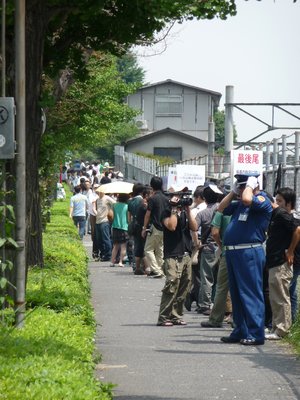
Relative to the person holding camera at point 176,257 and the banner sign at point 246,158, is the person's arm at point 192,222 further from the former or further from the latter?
the banner sign at point 246,158

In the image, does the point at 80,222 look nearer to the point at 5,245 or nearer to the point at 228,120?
the point at 228,120

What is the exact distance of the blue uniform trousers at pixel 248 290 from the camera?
1307cm

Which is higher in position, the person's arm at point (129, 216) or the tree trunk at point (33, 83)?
the tree trunk at point (33, 83)

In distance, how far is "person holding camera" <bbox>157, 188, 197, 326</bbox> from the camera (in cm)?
1505

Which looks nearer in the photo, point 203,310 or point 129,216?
point 203,310

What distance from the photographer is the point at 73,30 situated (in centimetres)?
1323

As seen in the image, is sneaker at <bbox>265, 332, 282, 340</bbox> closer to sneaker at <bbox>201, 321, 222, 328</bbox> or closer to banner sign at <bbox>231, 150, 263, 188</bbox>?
sneaker at <bbox>201, 321, 222, 328</bbox>

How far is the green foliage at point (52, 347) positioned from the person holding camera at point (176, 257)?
1147 millimetres

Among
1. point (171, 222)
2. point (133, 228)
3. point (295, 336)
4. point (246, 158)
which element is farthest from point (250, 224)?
point (133, 228)

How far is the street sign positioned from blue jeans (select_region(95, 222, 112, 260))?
692 inches

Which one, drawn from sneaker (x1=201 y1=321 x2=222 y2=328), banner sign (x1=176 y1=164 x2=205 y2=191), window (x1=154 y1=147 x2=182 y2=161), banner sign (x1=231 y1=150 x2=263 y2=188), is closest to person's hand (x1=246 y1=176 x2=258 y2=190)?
sneaker (x1=201 y1=321 x2=222 y2=328)

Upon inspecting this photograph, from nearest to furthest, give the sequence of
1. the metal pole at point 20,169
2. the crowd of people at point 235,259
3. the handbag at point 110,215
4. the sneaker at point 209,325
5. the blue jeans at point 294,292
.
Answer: the metal pole at point 20,169 < the crowd of people at point 235,259 < the blue jeans at point 294,292 < the sneaker at point 209,325 < the handbag at point 110,215

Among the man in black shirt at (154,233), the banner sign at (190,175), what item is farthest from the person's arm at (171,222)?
the banner sign at (190,175)

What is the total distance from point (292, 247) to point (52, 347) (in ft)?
14.9
